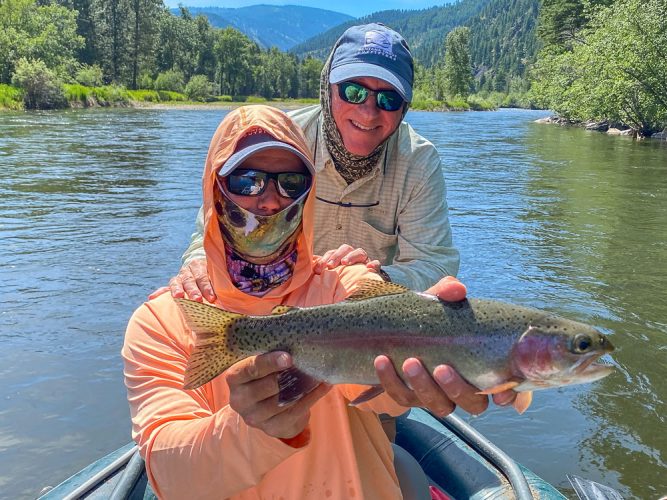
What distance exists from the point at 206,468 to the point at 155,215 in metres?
11.8

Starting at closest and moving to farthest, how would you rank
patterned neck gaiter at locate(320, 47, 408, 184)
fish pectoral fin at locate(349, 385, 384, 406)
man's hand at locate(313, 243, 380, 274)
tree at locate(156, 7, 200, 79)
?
1. fish pectoral fin at locate(349, 385, 384, 406)
2. man's hand at locate(313, 243, 380, 274)
3. patterned neck gaiter at locate(320, 47, 408, 184)
4. tree at locate(156, 7, 200, 79)

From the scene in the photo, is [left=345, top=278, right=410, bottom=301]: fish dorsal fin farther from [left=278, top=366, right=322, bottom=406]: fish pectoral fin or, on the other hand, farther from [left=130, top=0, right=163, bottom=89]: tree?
[left=130, top=0, right=163, bottom=89]: tree

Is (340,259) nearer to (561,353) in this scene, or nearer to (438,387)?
(438,387)

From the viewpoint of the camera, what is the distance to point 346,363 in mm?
2180

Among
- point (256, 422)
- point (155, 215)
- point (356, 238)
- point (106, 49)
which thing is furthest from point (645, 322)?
point (106, 49)

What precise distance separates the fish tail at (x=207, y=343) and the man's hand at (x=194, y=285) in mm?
486

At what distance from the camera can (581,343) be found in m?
2.00

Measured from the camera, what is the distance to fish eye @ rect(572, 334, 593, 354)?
2.00 m

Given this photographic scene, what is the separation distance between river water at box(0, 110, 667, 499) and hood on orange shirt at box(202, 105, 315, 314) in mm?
3165

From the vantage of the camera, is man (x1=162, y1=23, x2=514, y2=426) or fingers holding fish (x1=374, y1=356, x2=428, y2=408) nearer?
fingers holding fish (x1=374, y1=356, x2=428, y2=408)

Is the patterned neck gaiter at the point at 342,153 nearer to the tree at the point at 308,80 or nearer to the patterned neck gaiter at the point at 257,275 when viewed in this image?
the patterned neck gaiter at the point at 257,275

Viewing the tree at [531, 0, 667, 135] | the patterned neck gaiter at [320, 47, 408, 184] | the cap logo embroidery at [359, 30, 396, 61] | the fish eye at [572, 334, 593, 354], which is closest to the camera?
the fish eye at [572, 334, 593, 354]

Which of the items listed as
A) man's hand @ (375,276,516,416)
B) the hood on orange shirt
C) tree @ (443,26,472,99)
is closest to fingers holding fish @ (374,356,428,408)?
man's hand @ (375,276,516,416)

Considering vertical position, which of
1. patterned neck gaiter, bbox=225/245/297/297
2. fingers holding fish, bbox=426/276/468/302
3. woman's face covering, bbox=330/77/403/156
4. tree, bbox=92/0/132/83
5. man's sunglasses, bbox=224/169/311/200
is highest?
tree, bbox=92/0/132/83
